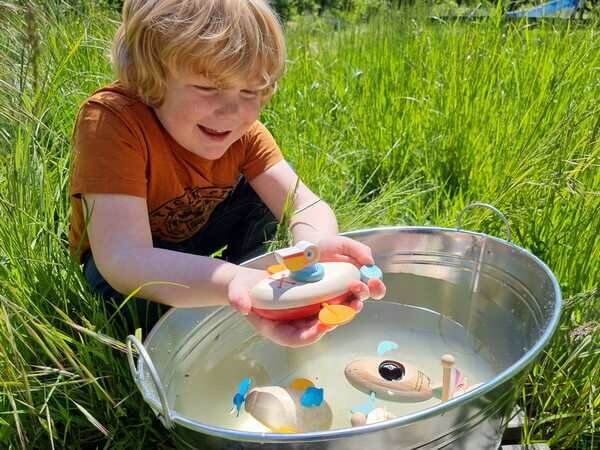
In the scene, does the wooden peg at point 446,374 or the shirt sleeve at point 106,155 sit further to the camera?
the shirt sleeve at point 106,155

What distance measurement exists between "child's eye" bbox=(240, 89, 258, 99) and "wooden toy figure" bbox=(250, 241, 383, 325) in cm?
34

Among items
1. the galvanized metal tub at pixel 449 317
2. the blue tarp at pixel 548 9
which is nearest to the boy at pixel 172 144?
the galvanized metal tub at pixel 449 317

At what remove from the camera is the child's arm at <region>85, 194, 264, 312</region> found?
3.24 feet

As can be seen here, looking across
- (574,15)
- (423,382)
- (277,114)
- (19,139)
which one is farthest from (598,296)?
(574,15)

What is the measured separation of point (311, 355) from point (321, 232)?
26 centimetres

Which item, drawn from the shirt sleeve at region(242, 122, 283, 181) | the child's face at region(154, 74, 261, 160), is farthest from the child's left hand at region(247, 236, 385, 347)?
the shirt sleeve at region(242, 122, 283, 181)

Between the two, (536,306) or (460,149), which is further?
(460,149)

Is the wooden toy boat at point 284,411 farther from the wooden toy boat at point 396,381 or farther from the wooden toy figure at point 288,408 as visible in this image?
the wooden toy boat at point 396,381

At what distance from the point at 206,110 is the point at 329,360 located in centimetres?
56

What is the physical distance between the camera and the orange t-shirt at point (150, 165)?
1.12m

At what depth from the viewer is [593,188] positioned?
1.43 meters

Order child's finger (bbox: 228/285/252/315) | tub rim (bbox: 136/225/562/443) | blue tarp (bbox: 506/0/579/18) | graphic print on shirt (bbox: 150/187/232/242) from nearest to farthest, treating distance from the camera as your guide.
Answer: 1. tub rim (bbox: 136/225/562/443)
2. child's finger (bbox: 228/285/252/315)
3. graphic print on shirt (bbox: 150/187/232/242)
4. blue tarp (bbox: 506/0/579/18)

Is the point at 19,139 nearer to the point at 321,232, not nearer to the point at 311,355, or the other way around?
the point at 321,232

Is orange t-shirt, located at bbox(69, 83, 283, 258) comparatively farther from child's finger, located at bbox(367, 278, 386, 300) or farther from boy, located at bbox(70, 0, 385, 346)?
child's finger, located at bbox(367, 278, 386, 300)
